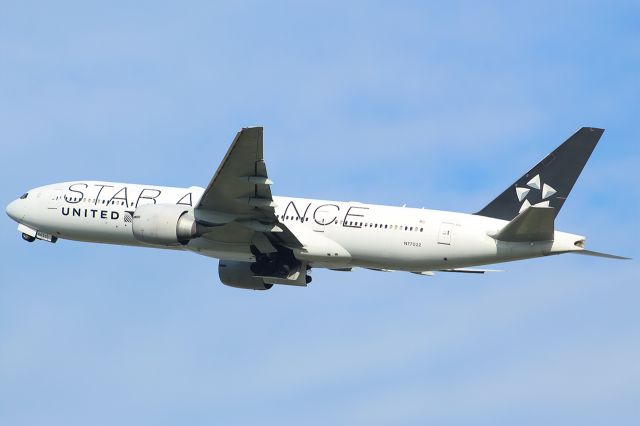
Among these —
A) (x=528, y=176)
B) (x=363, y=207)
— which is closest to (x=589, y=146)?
(x=528, y=176)

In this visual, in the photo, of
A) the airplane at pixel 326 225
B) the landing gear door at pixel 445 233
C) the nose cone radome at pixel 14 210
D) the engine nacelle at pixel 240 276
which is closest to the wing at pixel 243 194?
the airplane at pixel 326 225

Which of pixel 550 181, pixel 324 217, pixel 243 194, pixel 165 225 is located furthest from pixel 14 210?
pixel 550 181

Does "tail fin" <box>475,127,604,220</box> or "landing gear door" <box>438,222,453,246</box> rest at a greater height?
"tail fin" <box>475,127,604,220</box>

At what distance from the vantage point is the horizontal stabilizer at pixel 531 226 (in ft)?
139

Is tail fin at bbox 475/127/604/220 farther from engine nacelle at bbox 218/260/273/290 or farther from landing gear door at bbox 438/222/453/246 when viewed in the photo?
engine nacelle at bbox 218/260/273/290

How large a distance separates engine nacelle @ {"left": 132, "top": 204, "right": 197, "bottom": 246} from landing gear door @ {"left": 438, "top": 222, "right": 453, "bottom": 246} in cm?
933

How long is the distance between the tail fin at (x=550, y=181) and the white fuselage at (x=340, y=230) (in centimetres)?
143

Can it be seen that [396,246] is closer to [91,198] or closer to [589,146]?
[589,146]

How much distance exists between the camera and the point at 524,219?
141 ft

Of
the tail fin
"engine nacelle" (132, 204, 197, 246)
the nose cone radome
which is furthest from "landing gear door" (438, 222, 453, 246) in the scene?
the nose cone radome

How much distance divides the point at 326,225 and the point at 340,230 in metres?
0.69

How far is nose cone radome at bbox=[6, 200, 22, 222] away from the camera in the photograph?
53.1m

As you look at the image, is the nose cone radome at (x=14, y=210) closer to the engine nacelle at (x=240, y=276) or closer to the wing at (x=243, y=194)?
the engine nacelle at (x=240, y=276)

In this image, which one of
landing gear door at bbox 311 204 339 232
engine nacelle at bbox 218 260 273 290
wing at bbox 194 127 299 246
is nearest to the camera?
wing at bbox 194 127 299 246
